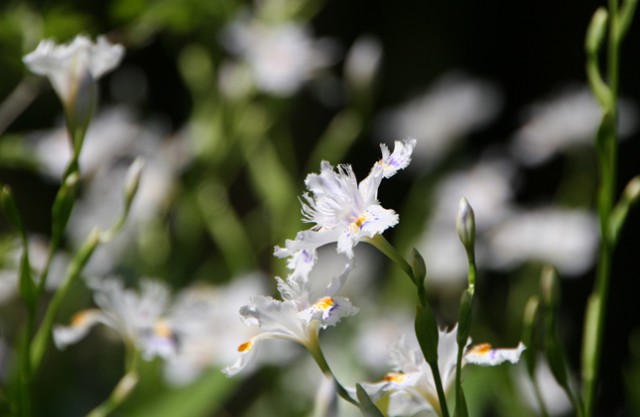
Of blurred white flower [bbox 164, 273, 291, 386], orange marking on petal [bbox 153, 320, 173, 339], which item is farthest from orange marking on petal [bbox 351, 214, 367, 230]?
blurred white flower [bbox 164, 273, 291, 386]

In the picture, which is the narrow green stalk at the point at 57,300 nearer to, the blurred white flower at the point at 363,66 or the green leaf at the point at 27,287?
the green leaf at the point at 27,287

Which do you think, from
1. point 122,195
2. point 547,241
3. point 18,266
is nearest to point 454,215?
point 547,241

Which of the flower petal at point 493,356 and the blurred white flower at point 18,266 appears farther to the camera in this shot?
the blurred white flower at point 18,266

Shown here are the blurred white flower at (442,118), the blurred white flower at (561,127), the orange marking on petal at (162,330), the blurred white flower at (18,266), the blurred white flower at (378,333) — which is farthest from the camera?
the blurred white flower at (442,118)

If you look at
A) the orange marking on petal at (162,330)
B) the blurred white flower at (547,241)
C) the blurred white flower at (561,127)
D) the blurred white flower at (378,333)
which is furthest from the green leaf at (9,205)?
the blurred white flower at (561,127)

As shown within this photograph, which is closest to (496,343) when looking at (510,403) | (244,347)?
(510,403)

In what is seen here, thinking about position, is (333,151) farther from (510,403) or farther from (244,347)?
(244,347)
